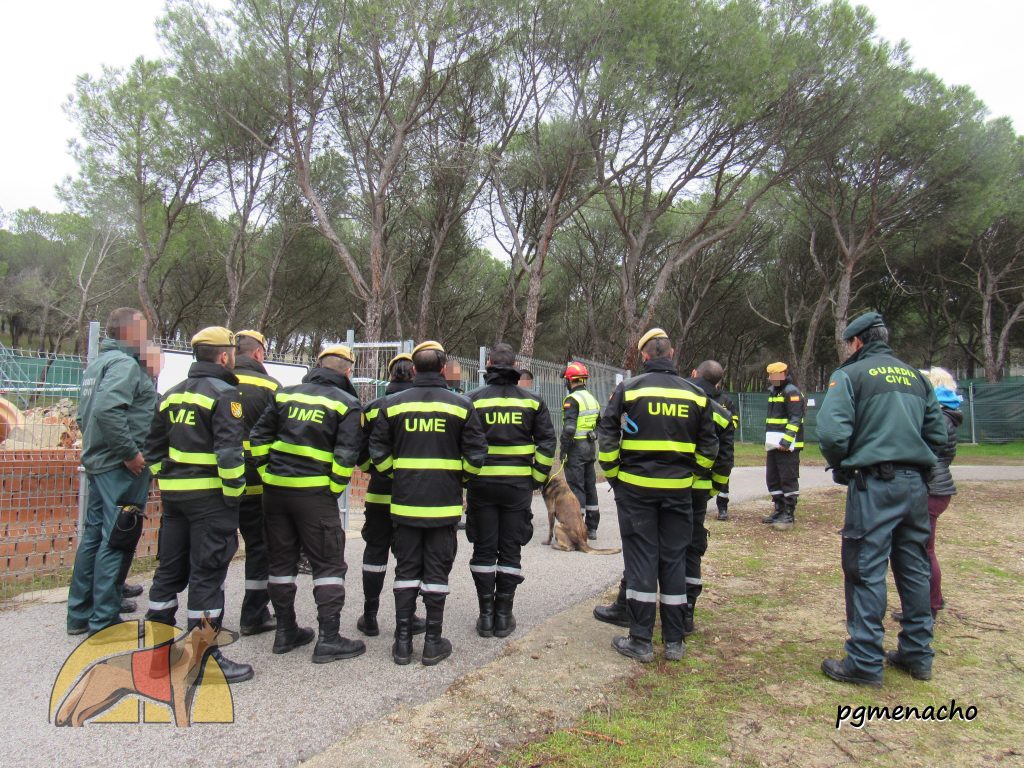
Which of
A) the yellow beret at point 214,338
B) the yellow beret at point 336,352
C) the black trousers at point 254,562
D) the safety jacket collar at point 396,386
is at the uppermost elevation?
the yellow beret at point 214,338

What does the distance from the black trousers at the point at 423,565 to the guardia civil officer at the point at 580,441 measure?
3106 mm

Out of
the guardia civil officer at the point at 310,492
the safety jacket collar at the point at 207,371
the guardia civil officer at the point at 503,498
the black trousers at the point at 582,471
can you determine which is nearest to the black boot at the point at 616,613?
the guardia civil officer at the point at 503,498

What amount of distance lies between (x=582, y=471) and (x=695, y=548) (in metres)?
2.95

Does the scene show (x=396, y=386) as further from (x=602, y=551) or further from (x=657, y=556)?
(x=602, y=551)

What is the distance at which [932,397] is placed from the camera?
11.7ft

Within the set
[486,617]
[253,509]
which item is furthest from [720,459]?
[253,509]

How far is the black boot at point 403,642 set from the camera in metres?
3.51

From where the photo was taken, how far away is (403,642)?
353 cm

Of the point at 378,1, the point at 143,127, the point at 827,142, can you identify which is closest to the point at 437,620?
the point at 378,1

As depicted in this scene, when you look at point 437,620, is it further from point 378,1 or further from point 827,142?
point 827,142

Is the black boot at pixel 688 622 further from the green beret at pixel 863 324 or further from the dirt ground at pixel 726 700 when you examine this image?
the green beret at pixel 863 324

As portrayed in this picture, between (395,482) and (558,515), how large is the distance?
3.01 meters

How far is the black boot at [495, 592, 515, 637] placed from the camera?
13.2 ft

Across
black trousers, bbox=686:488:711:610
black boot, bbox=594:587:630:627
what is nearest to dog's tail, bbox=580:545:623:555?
black boot, bbox=594:587:630:627
